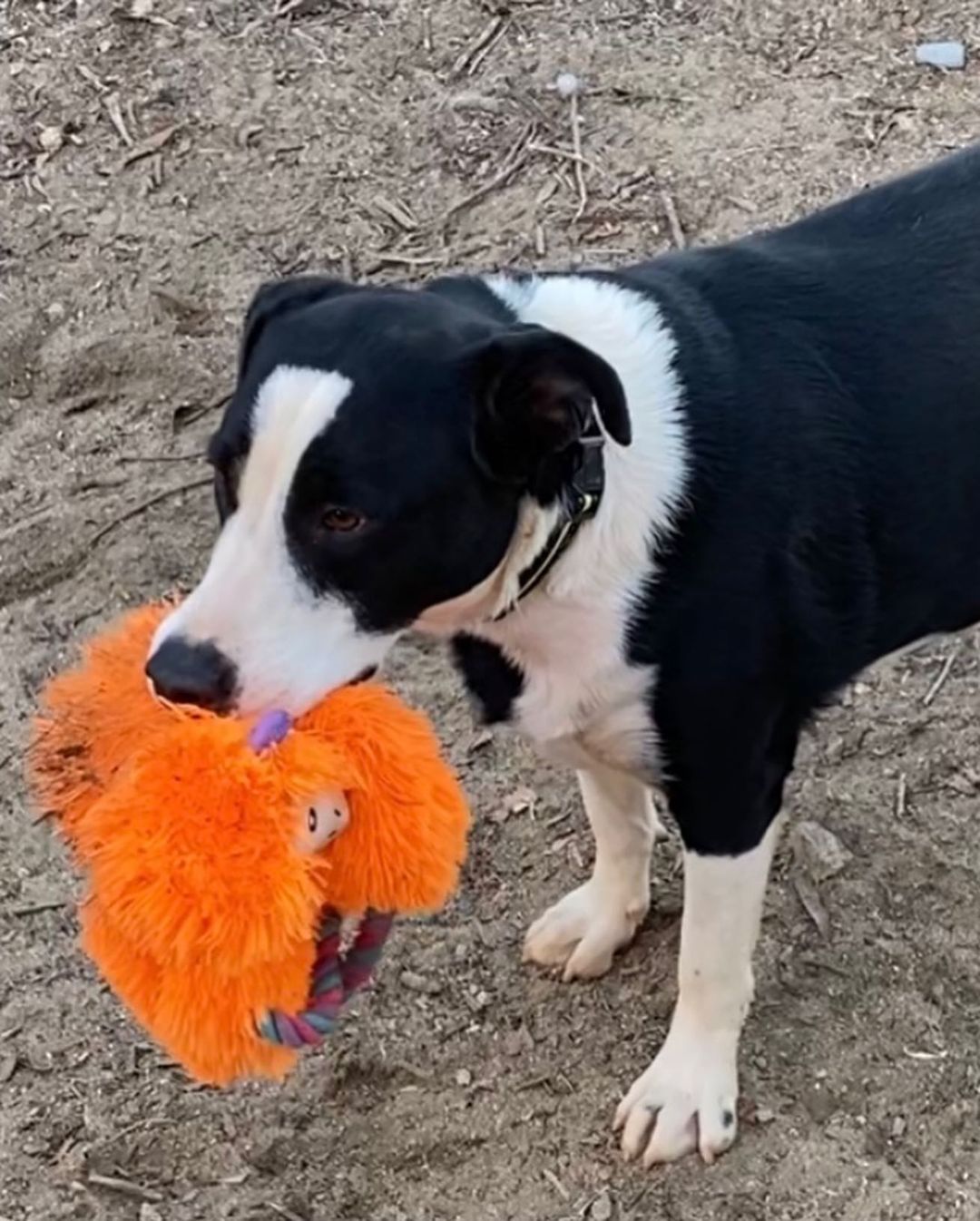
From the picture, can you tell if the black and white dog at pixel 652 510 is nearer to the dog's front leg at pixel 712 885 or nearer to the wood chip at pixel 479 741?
the dog's front leg at pixel 712 885

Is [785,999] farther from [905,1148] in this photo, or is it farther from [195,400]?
[195,400]

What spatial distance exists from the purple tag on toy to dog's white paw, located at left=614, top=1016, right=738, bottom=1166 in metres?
1.00

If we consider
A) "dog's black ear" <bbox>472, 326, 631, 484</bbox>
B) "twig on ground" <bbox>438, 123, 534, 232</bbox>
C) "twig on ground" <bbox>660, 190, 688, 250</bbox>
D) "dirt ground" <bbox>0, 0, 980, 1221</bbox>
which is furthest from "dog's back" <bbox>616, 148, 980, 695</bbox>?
"twig on ground" <bbox>438, 123, 534, 232</bbox>

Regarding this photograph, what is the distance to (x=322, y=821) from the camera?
7.99 feet

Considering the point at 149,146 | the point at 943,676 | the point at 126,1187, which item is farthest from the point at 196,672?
the point at 149,146

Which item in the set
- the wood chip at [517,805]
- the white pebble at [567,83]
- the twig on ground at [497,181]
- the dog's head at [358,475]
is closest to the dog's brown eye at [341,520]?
the dog's head at [358,475]

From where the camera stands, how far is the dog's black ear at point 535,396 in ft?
7.46

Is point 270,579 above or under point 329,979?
above

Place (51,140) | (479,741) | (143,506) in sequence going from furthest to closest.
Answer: (51,140) → (143,506) → (479,741)

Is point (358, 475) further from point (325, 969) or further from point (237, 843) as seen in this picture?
point (325, 969)

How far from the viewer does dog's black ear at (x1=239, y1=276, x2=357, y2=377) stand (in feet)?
8.01

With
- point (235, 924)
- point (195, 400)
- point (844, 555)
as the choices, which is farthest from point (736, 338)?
point (195, 400)

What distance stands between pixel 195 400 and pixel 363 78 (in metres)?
1.10

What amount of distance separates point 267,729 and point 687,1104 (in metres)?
1.06
